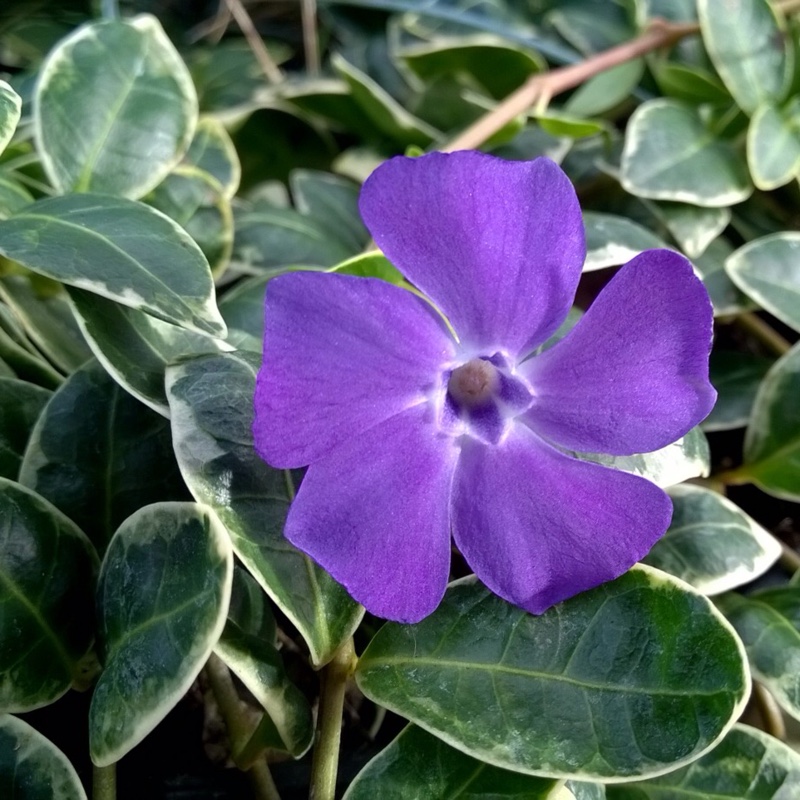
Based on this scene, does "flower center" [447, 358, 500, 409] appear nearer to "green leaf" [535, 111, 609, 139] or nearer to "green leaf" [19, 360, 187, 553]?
"green leaf" [19, 360, 187, 553]

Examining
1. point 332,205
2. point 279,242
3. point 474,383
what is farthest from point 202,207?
point 474,383

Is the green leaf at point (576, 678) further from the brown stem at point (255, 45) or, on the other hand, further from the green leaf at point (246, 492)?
the brown stem at point (255, 45)

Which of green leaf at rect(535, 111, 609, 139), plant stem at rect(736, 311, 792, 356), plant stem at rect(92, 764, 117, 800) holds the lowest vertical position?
plant stem at rect(736, 311, 792, 356)

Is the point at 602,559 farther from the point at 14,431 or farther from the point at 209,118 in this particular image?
the point at 209,118

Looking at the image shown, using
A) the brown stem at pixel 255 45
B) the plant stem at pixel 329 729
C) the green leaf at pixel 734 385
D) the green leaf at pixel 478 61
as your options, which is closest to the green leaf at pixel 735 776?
the plant stem at pixel 329 729

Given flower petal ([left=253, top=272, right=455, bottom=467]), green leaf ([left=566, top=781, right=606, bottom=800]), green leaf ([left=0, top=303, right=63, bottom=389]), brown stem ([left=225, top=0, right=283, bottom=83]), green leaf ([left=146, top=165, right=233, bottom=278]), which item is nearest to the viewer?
flower petal ([left=253, top=272, right=455, bottom=467])

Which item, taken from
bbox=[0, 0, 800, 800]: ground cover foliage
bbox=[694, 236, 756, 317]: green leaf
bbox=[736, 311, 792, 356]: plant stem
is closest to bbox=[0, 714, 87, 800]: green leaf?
bbox=[0, 0, 800, 800]: ground cover foliage
